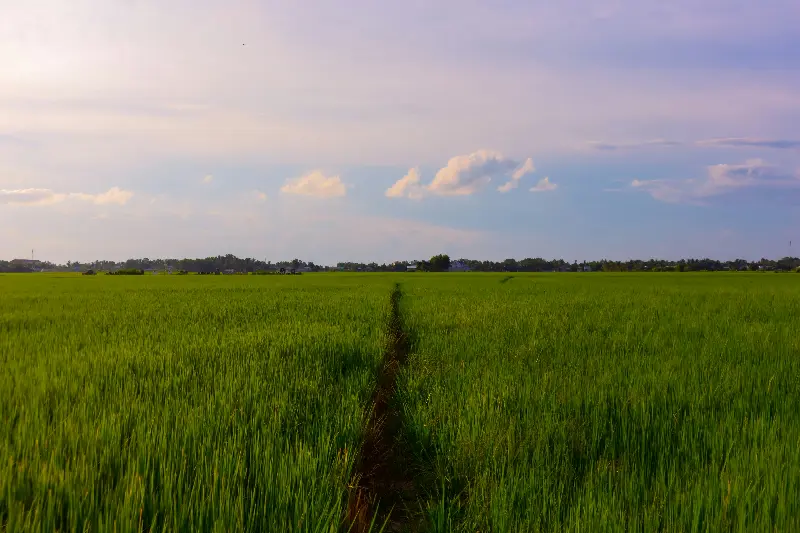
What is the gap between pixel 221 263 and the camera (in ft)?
449

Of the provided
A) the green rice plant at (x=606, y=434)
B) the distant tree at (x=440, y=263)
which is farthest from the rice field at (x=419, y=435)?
the distant tree at (x=440, y=263)

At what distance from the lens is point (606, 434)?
119 inches

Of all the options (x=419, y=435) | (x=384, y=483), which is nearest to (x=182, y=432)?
(x=384, y=483)

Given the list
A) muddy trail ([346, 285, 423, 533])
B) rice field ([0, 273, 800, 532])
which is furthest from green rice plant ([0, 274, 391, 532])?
muddy trail ([346, 285, 423, 533])

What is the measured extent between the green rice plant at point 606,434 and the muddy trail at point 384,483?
14cm

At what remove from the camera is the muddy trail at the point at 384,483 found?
249 centimetres

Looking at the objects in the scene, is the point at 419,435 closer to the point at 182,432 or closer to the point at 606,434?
the point at 606,434

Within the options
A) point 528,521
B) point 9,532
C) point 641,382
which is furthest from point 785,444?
point 9,532

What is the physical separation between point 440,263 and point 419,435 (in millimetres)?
105880

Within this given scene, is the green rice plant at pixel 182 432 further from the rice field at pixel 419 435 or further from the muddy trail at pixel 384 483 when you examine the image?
the muddy trail at pixel 384 483

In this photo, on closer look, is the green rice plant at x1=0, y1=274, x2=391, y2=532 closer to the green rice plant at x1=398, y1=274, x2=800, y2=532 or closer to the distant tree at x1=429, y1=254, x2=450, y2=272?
the green rice plant at x1=398, y1=274, x2=800, y2=532

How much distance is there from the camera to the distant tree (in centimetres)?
10869

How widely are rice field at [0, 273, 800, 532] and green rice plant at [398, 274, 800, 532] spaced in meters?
0.02

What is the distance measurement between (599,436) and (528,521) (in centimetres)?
117
